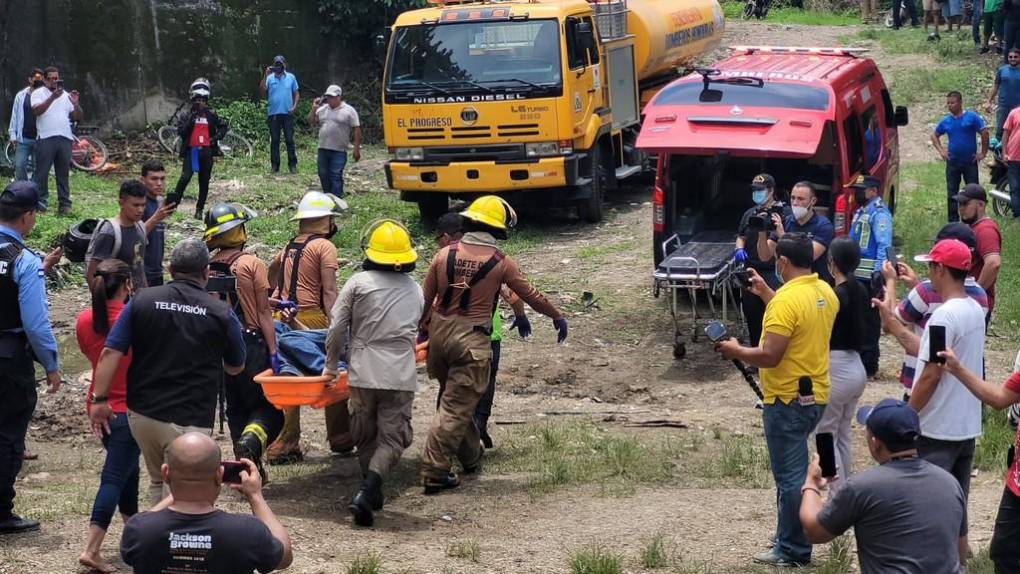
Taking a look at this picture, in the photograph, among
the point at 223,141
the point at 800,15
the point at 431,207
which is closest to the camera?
the point at 431,207

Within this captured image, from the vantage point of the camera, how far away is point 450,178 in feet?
54.6

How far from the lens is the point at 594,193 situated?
17406 mm

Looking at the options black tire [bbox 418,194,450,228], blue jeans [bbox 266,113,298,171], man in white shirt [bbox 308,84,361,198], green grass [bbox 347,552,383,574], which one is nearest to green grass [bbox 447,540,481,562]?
green grass [bbox 347,552,383,574]

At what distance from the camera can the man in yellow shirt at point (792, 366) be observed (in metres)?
6.71

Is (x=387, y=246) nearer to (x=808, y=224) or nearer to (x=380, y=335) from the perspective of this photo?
(x=380, y=335)

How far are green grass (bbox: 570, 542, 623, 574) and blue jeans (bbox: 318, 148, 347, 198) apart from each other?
1184 cm

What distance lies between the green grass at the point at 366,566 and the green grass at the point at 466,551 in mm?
501

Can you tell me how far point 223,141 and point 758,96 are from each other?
456 inches

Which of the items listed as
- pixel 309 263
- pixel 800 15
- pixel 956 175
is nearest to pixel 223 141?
pixel 956 175

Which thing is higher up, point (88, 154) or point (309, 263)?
point (309, 263)

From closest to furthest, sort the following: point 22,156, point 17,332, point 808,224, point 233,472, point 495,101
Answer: point 233,472 < point 17,332 < point 808,224 < point 495,101 < point 22,156

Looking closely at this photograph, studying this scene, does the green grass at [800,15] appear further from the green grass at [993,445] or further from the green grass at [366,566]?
the green grass at [366,566]

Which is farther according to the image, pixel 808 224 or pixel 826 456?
pixel 808 224

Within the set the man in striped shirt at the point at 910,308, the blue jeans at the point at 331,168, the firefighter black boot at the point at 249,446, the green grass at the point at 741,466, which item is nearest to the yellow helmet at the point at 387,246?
the firefighter black boot at the point at 249,446
